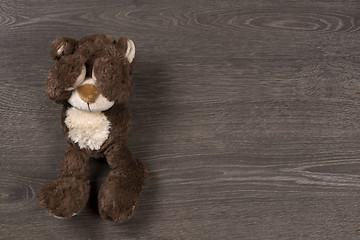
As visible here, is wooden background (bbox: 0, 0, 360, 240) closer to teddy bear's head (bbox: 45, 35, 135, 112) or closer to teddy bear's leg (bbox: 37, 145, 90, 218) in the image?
teddy bear's leg (bbox: 37, 145, 90, 218)

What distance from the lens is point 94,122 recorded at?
2.54 feet

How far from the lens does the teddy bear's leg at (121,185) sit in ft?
2.61

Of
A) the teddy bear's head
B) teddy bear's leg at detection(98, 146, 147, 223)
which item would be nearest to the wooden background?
teddy bear's leg at detection(98, 146, 147, 223)

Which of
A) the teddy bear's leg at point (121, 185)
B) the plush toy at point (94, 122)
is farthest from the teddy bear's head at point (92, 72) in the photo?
the teddy bear's leg at point (121, 185)

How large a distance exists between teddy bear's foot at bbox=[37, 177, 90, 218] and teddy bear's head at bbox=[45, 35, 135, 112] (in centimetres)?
17

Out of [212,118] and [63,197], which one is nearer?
[63,197]

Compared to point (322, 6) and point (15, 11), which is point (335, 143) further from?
point (15, 11)

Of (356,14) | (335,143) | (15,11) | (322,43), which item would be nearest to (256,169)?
(335,143)

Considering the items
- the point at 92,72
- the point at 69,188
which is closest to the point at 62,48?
the point at 92,72

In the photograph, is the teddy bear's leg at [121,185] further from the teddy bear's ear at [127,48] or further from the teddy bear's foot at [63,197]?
the teddy bear's ear at [127,48]

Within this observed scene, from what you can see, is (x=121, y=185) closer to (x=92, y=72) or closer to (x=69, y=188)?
(x=69, y=188)

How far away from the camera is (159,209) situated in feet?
2.95

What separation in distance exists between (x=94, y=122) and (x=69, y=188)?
152 mm

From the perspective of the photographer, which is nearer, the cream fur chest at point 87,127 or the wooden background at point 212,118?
the cream fur chest at point 87,127
